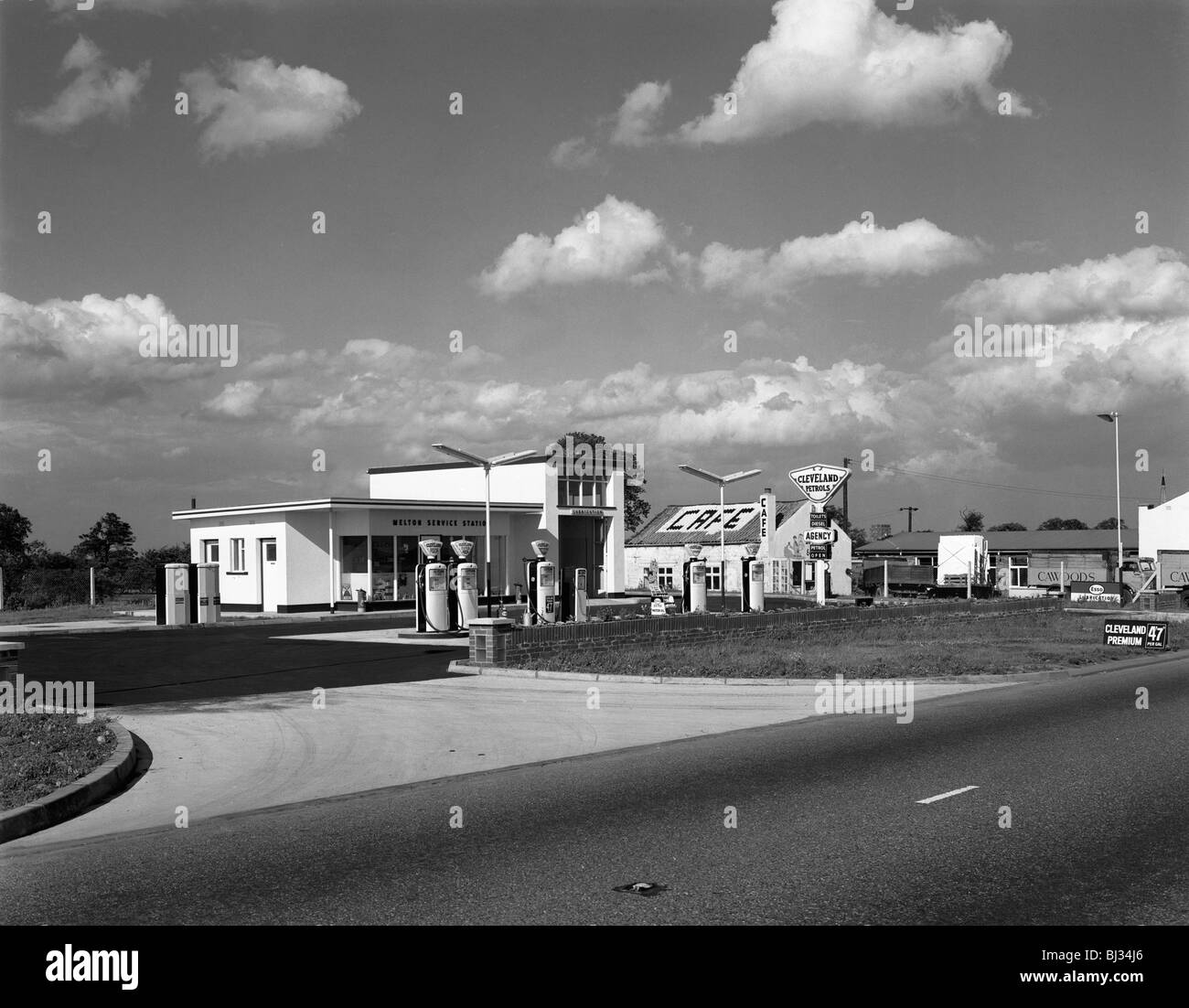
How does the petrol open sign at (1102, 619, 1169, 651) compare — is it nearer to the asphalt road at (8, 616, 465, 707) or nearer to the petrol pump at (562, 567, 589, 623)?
the petrol pump at (562, 567, 589, 623)

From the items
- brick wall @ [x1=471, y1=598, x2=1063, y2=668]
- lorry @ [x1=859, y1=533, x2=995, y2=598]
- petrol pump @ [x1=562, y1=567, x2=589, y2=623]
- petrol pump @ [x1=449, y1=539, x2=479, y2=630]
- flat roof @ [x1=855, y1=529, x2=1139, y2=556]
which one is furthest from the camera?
flat roof @ [x1=855, y1=529, x2=1139, y2=556]

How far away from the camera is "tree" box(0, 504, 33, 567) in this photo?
6162 centimetres

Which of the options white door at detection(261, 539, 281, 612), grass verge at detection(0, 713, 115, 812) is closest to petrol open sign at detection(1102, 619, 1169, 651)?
grass verge at detection(0, 713, 115, 812)

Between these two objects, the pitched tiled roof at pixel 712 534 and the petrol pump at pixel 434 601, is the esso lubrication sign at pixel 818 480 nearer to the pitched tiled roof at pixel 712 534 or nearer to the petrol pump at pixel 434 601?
the petrol pump at pixel 434 601

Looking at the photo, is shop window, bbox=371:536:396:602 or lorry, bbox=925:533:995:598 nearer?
shop window, bbox=371:536:396:602

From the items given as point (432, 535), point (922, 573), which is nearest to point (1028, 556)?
point (922, 573)

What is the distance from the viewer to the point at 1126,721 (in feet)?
41.6

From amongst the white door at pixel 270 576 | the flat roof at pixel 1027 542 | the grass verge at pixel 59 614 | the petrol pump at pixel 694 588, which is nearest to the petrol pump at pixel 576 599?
the petrol pump at pixel 694 588

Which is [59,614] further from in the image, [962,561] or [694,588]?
[962,561]

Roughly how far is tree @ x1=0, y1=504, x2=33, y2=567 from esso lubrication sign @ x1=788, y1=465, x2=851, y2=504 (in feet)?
156

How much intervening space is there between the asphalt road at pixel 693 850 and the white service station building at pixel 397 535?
29.9 meters

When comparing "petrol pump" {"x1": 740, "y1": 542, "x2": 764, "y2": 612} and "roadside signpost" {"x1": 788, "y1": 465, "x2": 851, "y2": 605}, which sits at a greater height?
"roadside signpost" {"x1": 788, "y1": 465, "x2": 851, "y2": 605}

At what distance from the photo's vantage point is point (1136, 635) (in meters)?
23.1
